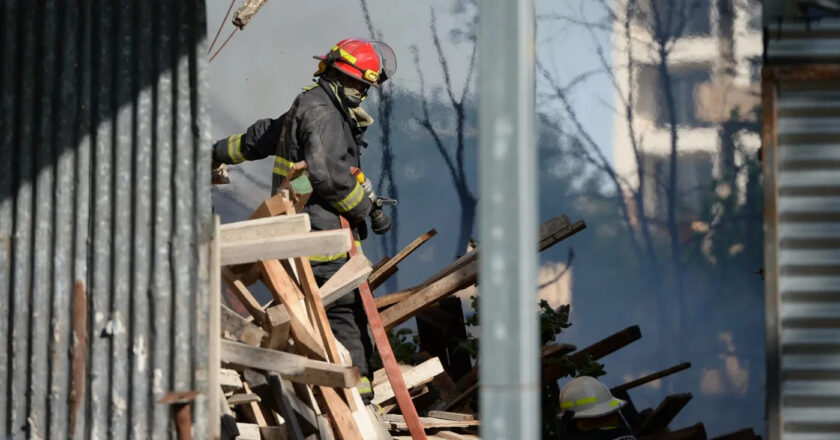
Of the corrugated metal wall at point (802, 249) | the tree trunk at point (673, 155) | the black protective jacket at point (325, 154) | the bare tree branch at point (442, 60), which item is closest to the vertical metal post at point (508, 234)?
the corrugated metal wall at point (802, 249)

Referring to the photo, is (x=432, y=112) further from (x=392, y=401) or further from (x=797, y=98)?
(x=797, y=98)

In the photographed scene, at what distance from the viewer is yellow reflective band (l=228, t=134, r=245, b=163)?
805 centimetres

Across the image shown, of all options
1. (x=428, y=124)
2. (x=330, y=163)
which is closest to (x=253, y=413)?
(x=330, y=163)

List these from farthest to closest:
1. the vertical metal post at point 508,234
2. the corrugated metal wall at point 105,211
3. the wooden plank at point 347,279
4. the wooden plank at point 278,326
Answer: the wooden plank at point 347,279
the wooden plank at point 278,326
the corrugated metal wall at point 105,211
the vertical metal post at point 508,234

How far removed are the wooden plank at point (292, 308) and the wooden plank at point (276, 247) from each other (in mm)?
984

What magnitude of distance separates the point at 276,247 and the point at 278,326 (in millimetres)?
970

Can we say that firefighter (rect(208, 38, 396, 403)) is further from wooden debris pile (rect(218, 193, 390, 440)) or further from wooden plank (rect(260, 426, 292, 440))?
wooden plank (rect(260, 426, 292, 440))

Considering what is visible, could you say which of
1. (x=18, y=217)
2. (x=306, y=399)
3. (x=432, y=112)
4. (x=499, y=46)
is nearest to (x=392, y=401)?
(x=306, y=399)

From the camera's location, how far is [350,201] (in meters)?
7.46

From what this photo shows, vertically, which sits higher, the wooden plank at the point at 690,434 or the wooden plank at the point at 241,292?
the wooden plank at the point at 241,292

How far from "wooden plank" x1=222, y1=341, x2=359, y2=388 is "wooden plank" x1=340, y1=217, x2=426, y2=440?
170 cm

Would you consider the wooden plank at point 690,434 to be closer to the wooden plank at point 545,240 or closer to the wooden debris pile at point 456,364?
the wooden debris pile at point 456,364

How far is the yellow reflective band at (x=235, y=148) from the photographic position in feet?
26.4

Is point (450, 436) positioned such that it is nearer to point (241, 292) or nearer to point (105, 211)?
point (241, 292)
